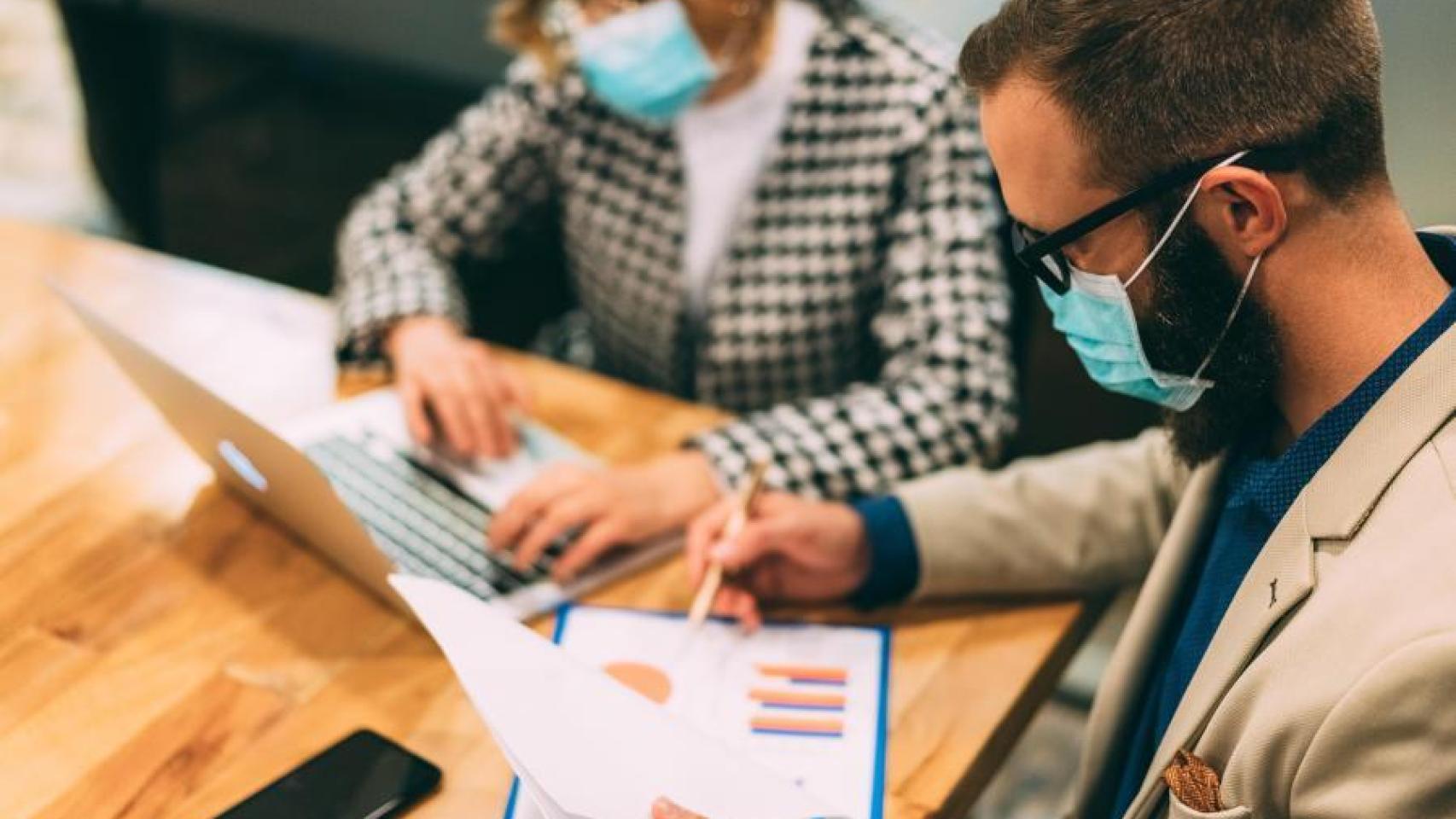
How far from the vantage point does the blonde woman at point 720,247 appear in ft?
4.18

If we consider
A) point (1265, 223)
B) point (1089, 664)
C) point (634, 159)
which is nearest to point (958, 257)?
point (634, 159)

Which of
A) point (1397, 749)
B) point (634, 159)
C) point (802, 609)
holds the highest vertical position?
point (634, 159)

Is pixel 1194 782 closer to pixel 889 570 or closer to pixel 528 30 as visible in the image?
pixel 889 570

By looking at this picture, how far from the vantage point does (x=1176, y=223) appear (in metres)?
0.85

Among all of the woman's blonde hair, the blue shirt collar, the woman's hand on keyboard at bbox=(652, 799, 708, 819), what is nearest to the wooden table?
the woman's hand on keyboard at bbox=(652, 799, 708, 819)

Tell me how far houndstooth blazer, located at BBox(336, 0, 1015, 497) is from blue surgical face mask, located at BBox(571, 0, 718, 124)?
0.30ft

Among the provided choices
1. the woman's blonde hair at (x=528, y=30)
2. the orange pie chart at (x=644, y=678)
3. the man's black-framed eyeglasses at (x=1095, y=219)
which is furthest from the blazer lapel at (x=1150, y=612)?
the woman's blonde hair at (x=528, y=30)

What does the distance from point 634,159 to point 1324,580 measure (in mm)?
949

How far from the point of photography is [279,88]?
2.58 meters

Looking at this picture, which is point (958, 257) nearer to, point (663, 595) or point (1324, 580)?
point (663, 595)

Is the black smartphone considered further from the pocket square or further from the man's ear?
the man's ear

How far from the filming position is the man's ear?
808 mm

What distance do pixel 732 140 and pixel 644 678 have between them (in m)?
0.69

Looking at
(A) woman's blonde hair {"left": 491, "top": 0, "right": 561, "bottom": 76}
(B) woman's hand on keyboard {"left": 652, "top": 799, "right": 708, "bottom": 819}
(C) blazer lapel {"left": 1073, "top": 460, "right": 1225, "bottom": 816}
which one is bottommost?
(C) blazer lapel {"left": 1073, "top": 460, "right": 1225, "bottom": 816}
